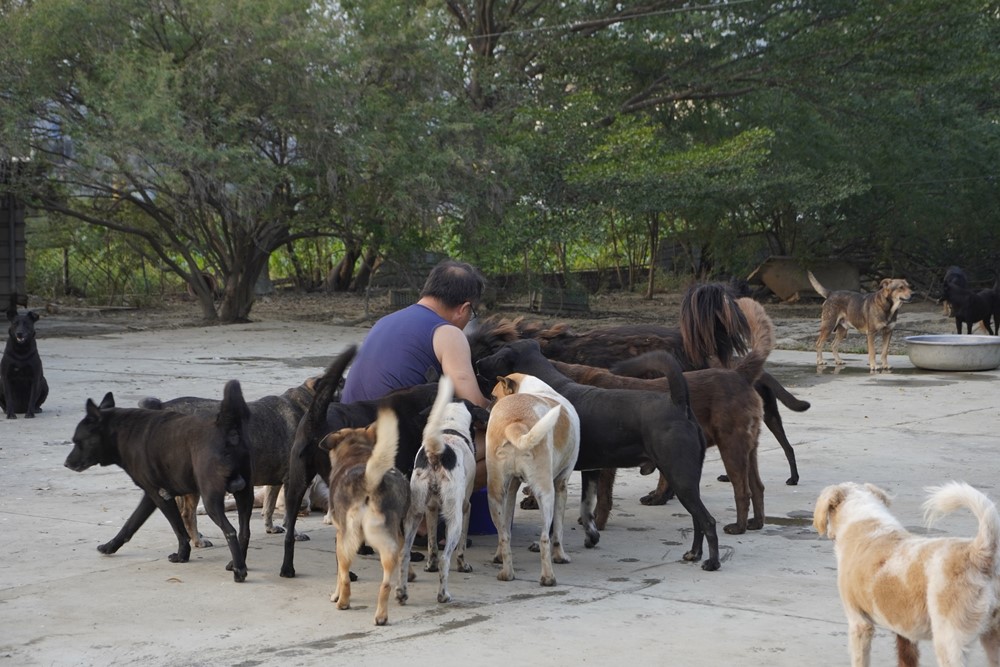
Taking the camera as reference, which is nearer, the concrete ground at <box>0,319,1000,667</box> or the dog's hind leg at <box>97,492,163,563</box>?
the concrete ground at <box>0,319,1000,667</box>

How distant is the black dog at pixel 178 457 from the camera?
5.93 m

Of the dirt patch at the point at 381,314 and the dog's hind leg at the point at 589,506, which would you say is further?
the dirt patch at the point at 381,314

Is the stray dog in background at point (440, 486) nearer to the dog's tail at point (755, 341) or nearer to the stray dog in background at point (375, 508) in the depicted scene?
the stray dog in background at point (375, 508)

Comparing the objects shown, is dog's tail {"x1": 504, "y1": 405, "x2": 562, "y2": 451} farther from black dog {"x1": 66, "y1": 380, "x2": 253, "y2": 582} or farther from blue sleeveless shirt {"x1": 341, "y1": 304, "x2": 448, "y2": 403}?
black dog {"x1": 66, "y1": 380, "x2": 253, "y2": 582}

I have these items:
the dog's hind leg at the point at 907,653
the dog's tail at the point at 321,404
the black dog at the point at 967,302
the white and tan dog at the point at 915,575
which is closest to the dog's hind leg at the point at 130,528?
the dog's tail at the point at 321,404

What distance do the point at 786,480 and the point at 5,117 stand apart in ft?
49.6

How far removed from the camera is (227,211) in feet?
66.8

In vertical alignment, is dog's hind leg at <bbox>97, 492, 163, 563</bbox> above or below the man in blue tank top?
below

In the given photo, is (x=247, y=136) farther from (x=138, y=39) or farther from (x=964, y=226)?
(x=964, y=226)

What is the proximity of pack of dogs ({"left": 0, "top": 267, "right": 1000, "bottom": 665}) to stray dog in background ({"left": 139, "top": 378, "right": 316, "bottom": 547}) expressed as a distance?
0.04 feet

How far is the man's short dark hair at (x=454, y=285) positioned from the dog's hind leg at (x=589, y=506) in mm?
1197

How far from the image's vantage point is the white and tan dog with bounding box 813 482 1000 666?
3.66 m

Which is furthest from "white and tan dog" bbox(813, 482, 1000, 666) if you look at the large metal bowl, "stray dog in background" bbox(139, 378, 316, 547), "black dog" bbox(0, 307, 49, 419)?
the large metal bowl

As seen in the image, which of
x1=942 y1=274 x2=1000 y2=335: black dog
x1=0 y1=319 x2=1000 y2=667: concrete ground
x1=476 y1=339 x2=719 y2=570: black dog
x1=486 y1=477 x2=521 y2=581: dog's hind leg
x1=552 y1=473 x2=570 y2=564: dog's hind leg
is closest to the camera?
x1=0 y1=319 x2=1000 y2=667: concrete ground
